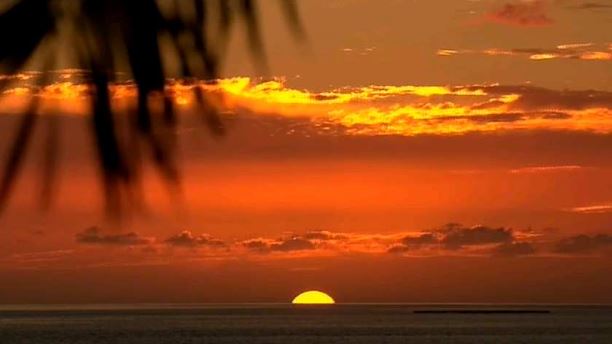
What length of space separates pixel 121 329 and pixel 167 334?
14.9m

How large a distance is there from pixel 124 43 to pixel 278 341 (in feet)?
327

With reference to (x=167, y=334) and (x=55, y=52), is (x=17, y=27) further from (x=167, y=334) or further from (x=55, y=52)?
(x=167, y=334)

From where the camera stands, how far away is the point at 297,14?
1638 millimetres

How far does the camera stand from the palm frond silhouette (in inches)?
63.1

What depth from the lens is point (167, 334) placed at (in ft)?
385

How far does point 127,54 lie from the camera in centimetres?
161

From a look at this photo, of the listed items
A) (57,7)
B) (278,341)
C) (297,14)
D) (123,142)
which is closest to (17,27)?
(57,7)

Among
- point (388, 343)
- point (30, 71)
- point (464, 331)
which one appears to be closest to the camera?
point (30, 71)

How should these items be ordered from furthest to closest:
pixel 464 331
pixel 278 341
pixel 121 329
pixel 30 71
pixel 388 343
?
pixel 121 329, pixel 464 331, pixel 278 341, pixel 388 343, pixel 30 71

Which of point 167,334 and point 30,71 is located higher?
point 167,334

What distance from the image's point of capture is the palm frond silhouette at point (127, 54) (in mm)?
1603

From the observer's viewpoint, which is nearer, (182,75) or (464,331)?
(182,75)

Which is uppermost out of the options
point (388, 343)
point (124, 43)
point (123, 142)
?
point (388, 343)

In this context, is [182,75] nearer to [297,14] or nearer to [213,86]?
[213,86]
